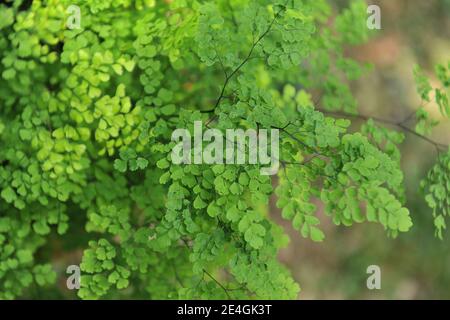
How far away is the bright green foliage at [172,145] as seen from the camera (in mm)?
1255

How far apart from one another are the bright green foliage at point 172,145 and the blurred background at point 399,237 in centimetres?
123

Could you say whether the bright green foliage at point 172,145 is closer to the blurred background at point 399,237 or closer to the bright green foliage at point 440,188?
the bright green foliage at point 440,188

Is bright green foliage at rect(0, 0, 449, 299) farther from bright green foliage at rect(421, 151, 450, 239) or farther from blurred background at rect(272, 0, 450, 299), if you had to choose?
blurred background at rect(272, 0, 450, 299)

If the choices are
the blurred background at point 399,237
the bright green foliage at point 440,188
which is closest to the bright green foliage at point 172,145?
the bright green foliage at point 440,188

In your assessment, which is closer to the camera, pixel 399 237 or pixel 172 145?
pixel 172 145

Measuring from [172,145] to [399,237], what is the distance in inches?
72.7

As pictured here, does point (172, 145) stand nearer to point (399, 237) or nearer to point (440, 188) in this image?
point (440, 188)

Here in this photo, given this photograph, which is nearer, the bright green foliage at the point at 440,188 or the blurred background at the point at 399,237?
A: the bright green foliage at the point at 440,188

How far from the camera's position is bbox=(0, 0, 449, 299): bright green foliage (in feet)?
4.12

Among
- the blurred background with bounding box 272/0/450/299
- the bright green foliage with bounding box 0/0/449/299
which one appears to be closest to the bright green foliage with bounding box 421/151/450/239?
the bright green foliage with bounding box 0/0/449/299

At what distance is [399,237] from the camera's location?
289 centimetres

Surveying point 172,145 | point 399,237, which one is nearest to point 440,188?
point 172,145

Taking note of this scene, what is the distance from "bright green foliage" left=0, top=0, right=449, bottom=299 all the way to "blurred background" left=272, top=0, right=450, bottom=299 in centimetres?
123

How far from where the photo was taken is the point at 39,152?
1.47 metres
